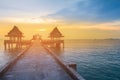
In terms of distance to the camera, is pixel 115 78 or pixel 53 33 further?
pixel 53 33

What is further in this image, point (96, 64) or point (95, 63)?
point (95, 63)

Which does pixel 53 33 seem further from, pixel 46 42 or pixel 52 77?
pixel 52 77

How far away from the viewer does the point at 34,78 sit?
7562mm

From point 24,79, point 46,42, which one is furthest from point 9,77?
point 46,42

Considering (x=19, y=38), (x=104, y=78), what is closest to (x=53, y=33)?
(x=19, y=38)

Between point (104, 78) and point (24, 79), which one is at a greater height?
point (24, 79)

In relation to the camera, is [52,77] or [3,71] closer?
[52,77]

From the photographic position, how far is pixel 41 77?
7703 mm

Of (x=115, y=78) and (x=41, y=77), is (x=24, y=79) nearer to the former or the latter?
(x=41, y=77)

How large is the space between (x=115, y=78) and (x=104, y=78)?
3.51ft

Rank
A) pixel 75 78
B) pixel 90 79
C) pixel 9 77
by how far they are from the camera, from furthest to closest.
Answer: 1. pixel 90 79
2. pixel 9 77
3. pixel 75 78

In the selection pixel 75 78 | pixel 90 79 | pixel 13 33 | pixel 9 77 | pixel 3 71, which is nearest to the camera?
pixel 75 78

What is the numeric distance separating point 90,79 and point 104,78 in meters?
1.42

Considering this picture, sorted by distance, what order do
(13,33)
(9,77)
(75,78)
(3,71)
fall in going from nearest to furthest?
(75,78) < (9,77) < (3,71) < (13,33)
